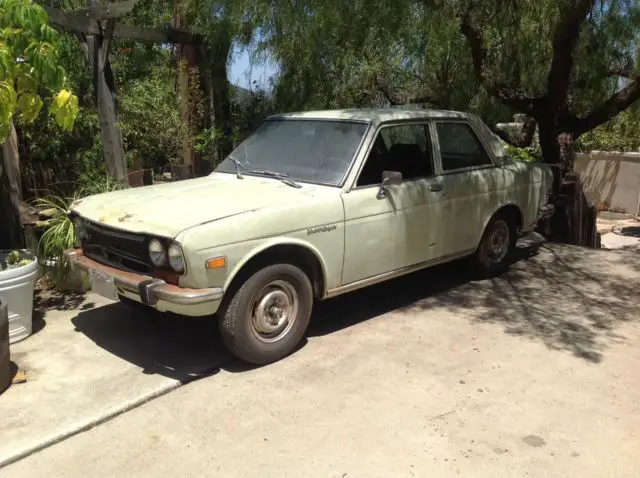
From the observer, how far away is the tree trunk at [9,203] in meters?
6.00

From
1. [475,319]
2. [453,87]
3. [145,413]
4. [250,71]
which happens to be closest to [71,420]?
[145,413]

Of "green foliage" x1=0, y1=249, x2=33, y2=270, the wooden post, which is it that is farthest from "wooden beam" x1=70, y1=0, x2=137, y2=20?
"green foliage" x1=0, y1=249, x2=33, y2=270

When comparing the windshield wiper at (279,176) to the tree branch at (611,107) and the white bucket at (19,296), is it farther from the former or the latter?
the tree branch at (611,107)

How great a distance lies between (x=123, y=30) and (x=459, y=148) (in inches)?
152

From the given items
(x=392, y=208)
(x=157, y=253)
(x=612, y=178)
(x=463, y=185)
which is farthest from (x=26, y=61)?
(x=612, y=178)

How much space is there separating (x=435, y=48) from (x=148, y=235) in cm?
595

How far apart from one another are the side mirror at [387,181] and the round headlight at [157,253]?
5.75 ft

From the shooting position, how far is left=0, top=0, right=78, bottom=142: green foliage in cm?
400

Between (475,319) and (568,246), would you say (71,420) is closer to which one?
(475,319)

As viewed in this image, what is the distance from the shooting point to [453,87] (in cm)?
1003

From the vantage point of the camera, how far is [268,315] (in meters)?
4.48

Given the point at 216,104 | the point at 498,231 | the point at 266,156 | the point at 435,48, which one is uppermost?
the point at 435,48

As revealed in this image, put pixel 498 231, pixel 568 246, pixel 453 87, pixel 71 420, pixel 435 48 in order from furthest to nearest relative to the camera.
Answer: pixel 453 87 < pixel 435 48 < pixel 568 246 < pixel 498 231 < pixel 71 420

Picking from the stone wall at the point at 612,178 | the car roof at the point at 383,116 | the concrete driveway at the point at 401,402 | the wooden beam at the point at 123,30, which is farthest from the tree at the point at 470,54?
the stone wall at the point at 612,178
